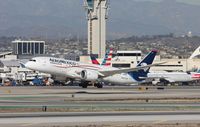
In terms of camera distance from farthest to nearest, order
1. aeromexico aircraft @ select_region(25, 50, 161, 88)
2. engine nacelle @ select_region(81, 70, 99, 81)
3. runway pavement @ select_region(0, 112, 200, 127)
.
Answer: engine nacelle @ select_region(81, 70, 99, 81), aeromexico aircraft @ select_region(25, 50, 161, 88), runway pavement @ select_region(0, 112, 200, 127)

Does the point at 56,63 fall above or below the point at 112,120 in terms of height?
above

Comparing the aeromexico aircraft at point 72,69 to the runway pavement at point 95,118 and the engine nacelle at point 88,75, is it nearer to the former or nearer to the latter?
the engine nacelle at point 88,75

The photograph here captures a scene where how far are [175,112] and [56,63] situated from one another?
4735 centimetres

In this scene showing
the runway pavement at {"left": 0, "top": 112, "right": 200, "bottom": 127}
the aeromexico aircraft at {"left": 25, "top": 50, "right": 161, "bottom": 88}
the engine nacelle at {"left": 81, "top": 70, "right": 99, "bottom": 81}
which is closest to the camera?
the runway pavement at {"left": 0, "top": 112, "right": 200, "bottom": 127}

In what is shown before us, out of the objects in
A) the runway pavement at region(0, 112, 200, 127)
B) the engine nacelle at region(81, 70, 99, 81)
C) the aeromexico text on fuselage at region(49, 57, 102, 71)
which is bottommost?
the runway pavement at region(0, 112, 200, 127)

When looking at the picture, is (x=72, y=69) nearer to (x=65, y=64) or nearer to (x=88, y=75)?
(x=65, y=64)

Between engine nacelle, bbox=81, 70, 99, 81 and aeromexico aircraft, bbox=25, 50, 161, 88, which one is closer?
aeromexico aircraft, bbox=25, 50, 161, 88

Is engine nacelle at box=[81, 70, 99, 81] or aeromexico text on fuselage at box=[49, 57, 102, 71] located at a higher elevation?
aeromexico text on fuselage at box=[49, 57, 102, 71]

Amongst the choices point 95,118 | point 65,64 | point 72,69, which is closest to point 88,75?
point 72,69

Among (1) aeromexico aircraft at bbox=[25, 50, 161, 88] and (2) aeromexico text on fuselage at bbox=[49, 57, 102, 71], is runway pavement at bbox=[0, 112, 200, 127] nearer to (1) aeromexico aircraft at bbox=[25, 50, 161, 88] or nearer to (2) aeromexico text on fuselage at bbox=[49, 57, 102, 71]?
(1) aeromexico aircraft at bbox=[25, 50, 161, 88]

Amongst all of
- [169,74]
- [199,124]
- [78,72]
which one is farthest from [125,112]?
[169,74]

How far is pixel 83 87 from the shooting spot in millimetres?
95250

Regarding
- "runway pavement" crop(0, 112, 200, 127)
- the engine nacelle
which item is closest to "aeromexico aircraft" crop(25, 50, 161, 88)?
the engine nacelle

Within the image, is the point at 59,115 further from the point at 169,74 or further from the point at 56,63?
the point at 169,74
